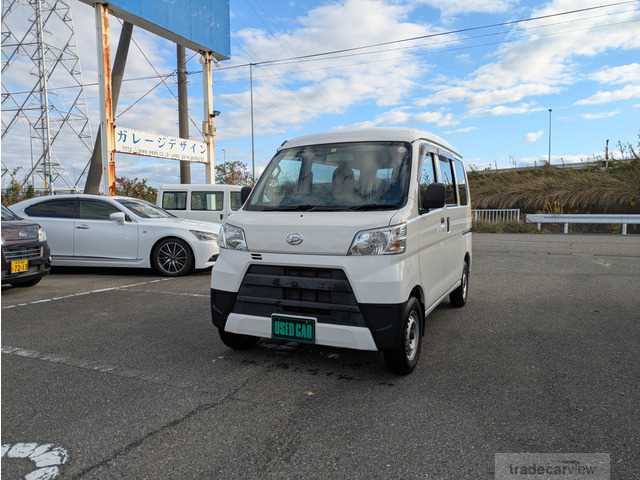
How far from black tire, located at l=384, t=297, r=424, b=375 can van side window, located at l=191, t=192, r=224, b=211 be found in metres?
8.40

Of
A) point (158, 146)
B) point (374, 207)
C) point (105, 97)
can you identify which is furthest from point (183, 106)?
point (374, 207)

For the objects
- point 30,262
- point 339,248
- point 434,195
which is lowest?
point 30,262

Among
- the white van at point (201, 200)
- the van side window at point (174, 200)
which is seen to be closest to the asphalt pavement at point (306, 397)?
the white van at point (201, 200)

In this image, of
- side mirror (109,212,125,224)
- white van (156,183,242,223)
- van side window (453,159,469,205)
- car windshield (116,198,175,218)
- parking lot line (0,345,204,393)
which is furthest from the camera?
white van (156,183,242,223)

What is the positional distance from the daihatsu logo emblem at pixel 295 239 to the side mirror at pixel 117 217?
5723 millimetres

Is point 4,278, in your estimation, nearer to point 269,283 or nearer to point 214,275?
point 214,275

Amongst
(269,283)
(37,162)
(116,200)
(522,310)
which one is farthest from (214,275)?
(37,162)

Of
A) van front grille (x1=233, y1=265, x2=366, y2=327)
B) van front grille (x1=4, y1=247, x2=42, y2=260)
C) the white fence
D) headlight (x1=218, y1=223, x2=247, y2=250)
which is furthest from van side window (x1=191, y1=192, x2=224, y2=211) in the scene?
the white fence

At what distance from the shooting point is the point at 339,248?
3309 mm

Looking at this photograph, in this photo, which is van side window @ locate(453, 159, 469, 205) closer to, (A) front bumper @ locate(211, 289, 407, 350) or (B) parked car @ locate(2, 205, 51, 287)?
(A) front bumper @ locate(211, 289, 407, 350)

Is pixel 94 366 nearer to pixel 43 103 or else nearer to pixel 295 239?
pixel 295 239

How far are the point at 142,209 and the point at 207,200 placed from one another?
274 cm

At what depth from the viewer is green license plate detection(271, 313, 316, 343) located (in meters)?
3.36

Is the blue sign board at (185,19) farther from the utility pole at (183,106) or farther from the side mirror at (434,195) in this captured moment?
the side mirror at (434,195)
